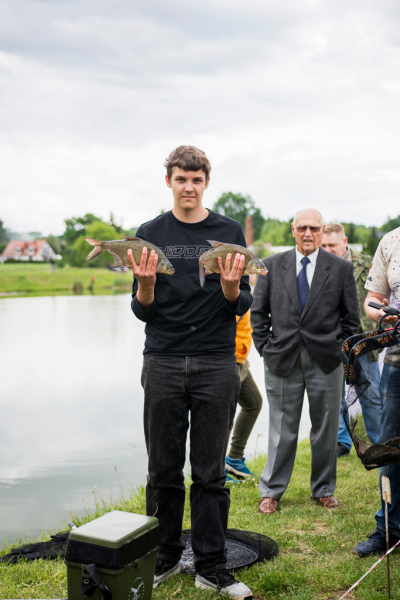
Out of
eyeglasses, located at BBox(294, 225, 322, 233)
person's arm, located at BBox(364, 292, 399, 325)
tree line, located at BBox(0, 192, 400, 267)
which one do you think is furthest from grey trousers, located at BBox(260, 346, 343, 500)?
tree line, located at BBox(0, 192, 400, 267)

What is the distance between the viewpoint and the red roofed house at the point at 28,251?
112438mm

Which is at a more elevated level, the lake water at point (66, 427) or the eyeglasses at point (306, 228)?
the eyeglasses at point (306, 228)

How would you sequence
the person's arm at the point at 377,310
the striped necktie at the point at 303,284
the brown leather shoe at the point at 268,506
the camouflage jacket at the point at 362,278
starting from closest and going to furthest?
the person's arm at the point at 377,310 → the brown leather shoe at the point at 268,506 → the striped necktie at the point at 303,284 → the camouflage jacket at the point at 362,278

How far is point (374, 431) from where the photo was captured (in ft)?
11.7

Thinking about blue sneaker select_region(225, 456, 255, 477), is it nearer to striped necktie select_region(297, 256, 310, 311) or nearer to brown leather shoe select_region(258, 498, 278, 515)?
brown leather shoe select_region(258, 498, 278, 515)

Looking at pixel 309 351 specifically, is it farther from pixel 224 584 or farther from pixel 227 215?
pixel 227 215

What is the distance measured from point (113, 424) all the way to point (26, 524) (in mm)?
4064

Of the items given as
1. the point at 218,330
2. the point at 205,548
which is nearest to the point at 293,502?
the point at 205,548

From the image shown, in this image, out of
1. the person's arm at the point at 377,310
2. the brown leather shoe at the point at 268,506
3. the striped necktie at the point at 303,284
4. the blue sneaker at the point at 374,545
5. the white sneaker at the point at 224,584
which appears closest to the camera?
the white sneaker at the point at 224,584

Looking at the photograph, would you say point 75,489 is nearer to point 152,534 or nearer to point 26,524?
point 26,524

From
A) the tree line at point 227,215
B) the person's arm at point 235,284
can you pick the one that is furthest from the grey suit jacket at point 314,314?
the tree line at point 227,215

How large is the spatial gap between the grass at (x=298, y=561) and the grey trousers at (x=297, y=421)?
0.75 ft

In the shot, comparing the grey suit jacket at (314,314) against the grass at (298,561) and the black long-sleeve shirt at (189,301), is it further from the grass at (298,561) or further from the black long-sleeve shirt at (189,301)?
the black long-sleeve shirt at (189,301)

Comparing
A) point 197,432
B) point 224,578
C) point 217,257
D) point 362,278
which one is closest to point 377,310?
point 217,257
